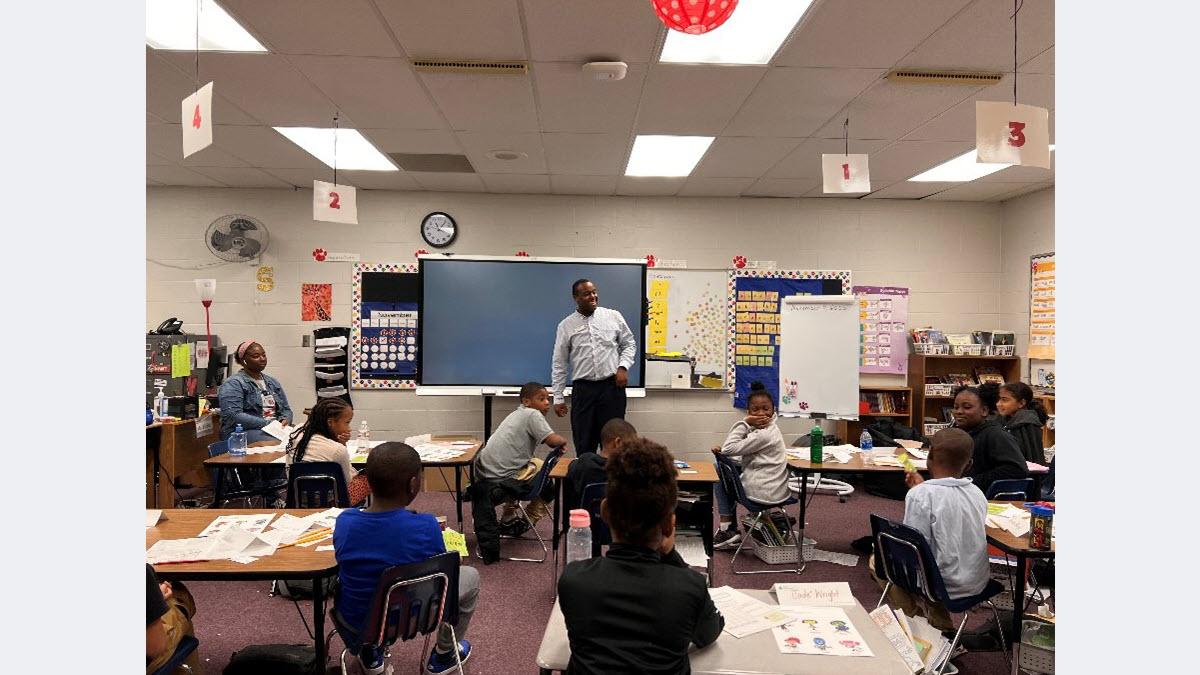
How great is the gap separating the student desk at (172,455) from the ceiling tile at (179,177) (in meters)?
2.08

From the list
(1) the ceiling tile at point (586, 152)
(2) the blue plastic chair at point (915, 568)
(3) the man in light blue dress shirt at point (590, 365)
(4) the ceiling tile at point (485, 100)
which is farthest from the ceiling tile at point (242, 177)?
(2) the blue plastic chair at point (915, 568)

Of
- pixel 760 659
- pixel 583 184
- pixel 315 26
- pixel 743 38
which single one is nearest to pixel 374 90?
pixel 315 26

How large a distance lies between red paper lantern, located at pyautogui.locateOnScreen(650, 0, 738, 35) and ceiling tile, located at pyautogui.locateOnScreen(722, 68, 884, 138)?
5.58 feet

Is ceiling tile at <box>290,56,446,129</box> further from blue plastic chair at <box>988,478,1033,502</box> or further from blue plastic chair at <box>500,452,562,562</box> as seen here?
blue plastic chair at <box>988,478,1033,502</box>

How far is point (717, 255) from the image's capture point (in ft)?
21.2

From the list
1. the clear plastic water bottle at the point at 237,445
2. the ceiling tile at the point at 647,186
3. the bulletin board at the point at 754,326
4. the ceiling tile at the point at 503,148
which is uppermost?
the ceiling tile at the point at 503,148

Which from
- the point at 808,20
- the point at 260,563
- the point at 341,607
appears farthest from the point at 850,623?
the point at 808,20

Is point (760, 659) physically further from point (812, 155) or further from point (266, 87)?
point (812, 155)

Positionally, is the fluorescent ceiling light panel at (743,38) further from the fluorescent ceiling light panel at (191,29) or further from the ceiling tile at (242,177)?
the ceiling tile at (242,177)

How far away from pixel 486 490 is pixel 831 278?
163 inches

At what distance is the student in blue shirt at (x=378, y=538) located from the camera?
2.20m

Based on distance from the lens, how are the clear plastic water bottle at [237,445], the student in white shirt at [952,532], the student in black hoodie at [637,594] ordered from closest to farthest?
the student in black hoodie at [637,594]
the student in white shirt at [952,532]
the clear plastic water bottle at [237,445]

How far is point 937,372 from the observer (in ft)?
21.6

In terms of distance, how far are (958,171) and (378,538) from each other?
537 centimetres
